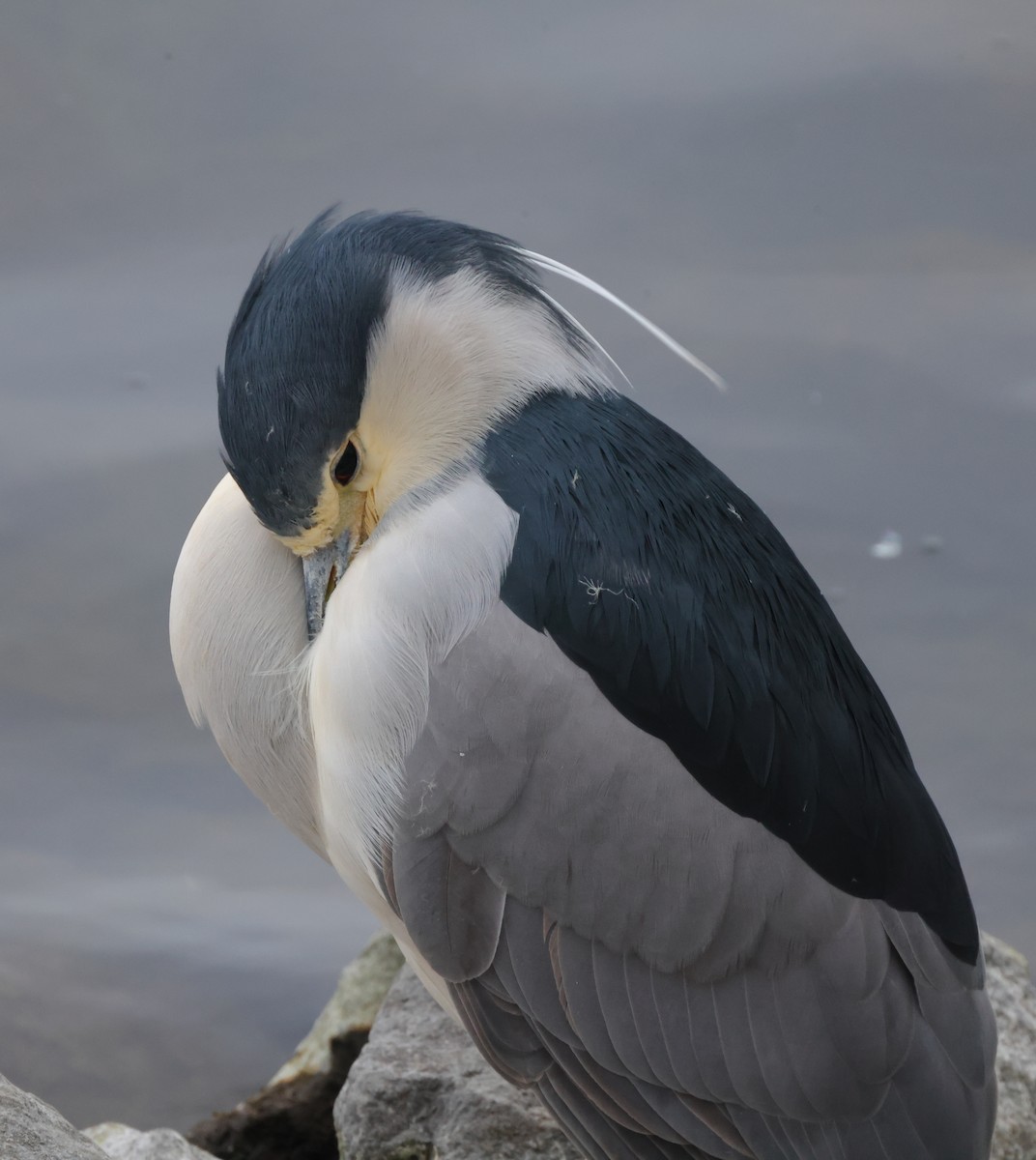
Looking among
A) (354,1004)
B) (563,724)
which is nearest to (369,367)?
(563,724)

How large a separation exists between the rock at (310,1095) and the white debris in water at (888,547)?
1.43 meters

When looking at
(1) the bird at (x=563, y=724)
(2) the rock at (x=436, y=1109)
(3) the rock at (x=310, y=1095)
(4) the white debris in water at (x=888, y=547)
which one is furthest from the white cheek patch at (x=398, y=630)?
(4) the white debris in water at (x=888, y=547)

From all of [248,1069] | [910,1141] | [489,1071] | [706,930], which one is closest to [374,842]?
[706,930]

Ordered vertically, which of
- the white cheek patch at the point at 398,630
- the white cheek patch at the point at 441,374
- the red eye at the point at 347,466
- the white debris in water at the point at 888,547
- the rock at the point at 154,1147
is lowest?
the rock at the point at 154,1147

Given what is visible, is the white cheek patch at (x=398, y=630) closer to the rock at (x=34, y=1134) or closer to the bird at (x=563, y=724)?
the bird at (x=563, y=724)

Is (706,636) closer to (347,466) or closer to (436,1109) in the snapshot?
(347,466)

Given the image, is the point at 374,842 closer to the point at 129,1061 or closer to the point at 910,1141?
the point at 910,1141

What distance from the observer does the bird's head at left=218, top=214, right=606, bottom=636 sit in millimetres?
1621

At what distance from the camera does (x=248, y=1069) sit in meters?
2.89

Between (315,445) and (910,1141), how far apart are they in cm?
98

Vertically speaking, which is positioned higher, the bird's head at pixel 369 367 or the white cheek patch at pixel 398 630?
the bird's head at pixel 369 367

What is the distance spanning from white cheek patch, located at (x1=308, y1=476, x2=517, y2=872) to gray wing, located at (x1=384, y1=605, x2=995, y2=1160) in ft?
0.08

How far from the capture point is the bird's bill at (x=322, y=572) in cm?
174

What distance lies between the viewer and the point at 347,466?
1.69 m
